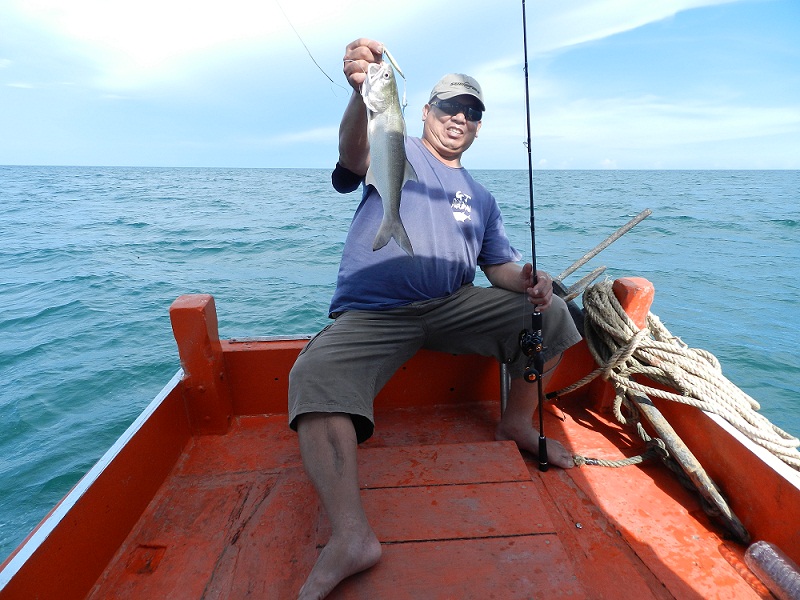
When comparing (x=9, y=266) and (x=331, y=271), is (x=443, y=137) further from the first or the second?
(x=9, y=266)

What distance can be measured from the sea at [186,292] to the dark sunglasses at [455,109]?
15.5ft

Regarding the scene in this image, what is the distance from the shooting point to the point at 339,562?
1.57 meters

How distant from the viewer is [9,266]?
12.8m

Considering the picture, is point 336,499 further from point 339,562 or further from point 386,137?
point 386,137

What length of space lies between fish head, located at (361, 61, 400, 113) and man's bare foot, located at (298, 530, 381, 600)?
5.12 ft

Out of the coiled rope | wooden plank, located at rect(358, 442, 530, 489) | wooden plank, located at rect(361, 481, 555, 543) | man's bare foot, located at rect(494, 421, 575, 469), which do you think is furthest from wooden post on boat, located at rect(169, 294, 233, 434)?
the coiled rope

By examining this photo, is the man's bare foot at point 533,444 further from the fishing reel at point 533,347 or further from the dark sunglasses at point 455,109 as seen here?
the dark sunglasses at point 455,109

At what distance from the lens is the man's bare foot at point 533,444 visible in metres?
2.43

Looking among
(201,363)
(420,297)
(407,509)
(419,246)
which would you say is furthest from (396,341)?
(201,363)

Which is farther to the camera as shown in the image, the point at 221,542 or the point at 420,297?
the point at 420,297

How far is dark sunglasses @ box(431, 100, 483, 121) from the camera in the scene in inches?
104

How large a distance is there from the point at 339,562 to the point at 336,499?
0.21 metres

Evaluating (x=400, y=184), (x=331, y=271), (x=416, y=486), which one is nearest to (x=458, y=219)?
(x=400, y=184)

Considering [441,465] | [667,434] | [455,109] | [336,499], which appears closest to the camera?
[336,499]
